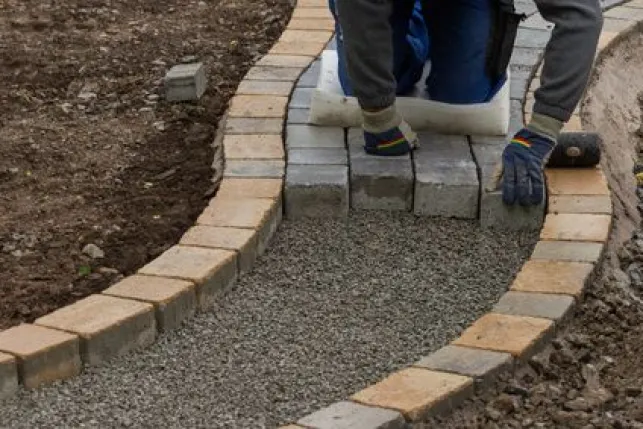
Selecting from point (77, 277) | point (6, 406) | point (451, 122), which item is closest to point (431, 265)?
point (451, 122)

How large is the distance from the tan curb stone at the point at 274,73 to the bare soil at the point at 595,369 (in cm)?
135

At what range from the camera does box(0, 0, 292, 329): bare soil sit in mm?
3885

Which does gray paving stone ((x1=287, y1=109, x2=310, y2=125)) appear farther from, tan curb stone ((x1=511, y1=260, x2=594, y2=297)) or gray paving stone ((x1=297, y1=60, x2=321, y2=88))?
tan curb stone ((x1=511, y1=260, x2=594, y2=297))

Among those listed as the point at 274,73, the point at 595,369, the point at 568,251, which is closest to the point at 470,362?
the point at 595,369

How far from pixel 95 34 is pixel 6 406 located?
273 cm

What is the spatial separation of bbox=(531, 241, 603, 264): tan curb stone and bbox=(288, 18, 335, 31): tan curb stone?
209 cm

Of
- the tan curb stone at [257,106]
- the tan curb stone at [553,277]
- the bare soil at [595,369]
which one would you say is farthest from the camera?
the tan curb stone at [257,106]

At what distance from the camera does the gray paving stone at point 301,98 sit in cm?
481

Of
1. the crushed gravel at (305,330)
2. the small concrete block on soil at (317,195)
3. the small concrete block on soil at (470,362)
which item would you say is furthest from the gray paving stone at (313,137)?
the small concrete block on soil at (470,362)

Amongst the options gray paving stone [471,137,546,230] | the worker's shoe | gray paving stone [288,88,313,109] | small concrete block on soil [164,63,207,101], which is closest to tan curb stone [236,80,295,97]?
gray paving stone [288,88,313,109]

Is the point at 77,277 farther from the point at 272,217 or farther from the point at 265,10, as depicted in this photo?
the point at 265,10

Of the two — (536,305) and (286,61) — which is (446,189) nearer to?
(536,305)

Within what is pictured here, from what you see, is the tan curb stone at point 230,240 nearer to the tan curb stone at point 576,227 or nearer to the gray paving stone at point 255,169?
the gray paving stone at point 255,169

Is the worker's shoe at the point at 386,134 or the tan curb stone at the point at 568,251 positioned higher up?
the worker's shoe at the point at 386,134
